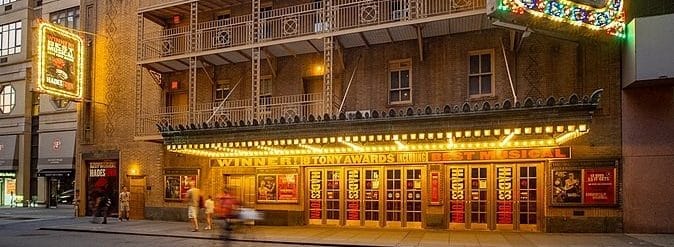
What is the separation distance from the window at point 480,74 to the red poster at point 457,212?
366 cm

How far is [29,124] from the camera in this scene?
36.6m

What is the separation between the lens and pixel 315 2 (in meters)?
21.6

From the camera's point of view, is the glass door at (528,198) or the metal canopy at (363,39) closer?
the glass door at (528,198)

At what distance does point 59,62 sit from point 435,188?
1711 centimetres

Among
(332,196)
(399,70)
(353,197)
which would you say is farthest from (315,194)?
(399,70)

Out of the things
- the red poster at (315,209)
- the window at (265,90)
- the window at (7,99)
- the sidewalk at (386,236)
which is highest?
the window at (7,99)

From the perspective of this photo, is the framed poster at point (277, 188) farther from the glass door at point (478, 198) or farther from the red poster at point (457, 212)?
the glass door at point (478, 198)

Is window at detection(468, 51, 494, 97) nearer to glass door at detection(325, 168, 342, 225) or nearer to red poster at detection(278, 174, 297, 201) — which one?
glass door at detection(325, 168, 342, 225)

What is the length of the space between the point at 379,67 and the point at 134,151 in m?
11.9

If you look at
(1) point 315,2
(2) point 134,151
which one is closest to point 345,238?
(1) point 315,2

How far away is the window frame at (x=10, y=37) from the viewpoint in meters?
37.3

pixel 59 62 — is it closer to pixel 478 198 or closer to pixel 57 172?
pixel 57 172

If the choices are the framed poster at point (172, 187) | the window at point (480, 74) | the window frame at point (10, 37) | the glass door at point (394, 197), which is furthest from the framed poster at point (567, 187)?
the window frame at point (10, 37)

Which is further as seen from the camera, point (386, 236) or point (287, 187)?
point (287, 187)
